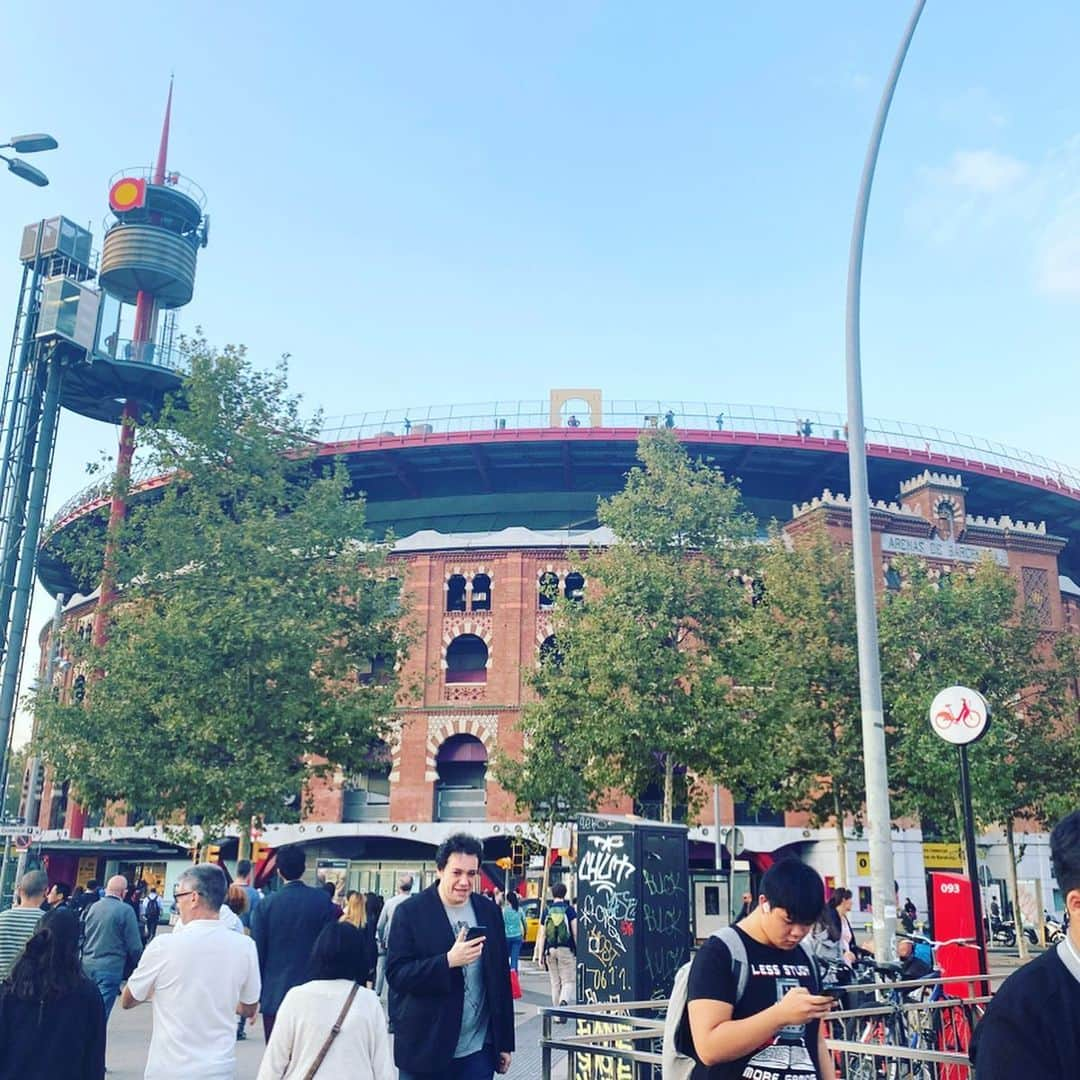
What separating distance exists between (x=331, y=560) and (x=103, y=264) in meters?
26.8

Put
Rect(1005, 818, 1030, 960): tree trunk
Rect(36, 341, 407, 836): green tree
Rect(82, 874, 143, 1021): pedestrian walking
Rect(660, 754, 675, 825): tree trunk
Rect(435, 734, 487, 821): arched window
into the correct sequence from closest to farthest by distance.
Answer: Rect(82, 874, 143, 1021): pedestrian walking < Rect(36, 341, 407, 836): green tree < Rect(660, 754, 675, 825): tree trunk < Rect(1005, 818, 1030, 960): tree trunk < Rect(435, 734, 487, 821): arched window

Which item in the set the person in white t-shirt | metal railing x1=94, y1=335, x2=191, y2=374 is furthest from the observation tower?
the person in white t-shirt

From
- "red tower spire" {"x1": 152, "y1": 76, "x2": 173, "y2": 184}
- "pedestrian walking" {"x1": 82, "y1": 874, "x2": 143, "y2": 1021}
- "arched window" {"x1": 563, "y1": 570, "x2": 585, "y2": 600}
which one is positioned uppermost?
"red tower spire" {"x1": 152, "y1": 76, "x2": 173, "y2": 184}

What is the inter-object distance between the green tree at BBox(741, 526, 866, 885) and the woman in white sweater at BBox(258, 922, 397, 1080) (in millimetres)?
22427

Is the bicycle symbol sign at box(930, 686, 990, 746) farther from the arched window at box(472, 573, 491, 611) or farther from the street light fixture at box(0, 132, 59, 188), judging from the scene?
the arched window at box(472, 573, 491, 611)

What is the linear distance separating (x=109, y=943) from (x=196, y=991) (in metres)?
4.98

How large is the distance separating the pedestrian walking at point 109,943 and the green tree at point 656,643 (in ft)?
47.5

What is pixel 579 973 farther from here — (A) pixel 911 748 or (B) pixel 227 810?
(A) pixel 911 748

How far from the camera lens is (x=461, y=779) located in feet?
120

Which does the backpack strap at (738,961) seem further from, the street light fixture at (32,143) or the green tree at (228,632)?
the green tree at (228,632)

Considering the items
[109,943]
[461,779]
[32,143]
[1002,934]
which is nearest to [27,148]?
[32,143]

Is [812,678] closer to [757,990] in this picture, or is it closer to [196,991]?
[196,991]

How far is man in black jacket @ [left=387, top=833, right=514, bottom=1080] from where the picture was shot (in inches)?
194

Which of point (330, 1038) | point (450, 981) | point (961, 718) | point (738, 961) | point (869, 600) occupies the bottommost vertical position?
point (330, 1038)
